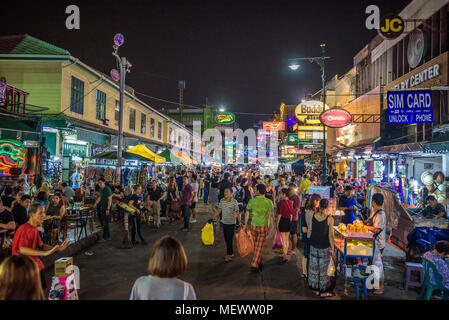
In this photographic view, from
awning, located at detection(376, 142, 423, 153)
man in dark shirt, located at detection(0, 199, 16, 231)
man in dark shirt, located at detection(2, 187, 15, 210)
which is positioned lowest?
man in dark shirt, located at detection(0, 199, 16, 231)

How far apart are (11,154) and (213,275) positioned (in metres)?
9.61

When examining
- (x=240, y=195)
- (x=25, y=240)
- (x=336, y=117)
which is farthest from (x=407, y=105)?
(x=25, y=240)

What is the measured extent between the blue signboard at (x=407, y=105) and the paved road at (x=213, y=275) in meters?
5.54

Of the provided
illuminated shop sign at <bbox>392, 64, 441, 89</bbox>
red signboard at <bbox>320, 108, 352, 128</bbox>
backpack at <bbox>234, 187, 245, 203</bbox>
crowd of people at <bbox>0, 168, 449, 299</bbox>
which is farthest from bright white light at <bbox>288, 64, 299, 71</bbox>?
backpack at <bbox>234, 187, 245, 203</bbox>

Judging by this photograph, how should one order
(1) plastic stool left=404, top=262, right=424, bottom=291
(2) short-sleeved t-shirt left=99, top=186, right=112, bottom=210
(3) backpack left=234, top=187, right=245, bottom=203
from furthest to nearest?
(3) backpack left=234, top=187, right=245, bottom=203, (2) short-sleeved t-shirt left=99, top=186, right=112, bottom=210, (1) plastic stool left=404, top=262, right=424, bottom=291

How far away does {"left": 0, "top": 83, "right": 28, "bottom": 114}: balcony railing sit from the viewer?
1246 cm

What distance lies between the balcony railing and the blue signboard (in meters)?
14.9

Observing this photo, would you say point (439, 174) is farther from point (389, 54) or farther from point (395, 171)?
point (389, 54)

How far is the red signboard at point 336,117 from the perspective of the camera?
1645cm

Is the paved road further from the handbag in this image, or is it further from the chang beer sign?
the chang beer sign

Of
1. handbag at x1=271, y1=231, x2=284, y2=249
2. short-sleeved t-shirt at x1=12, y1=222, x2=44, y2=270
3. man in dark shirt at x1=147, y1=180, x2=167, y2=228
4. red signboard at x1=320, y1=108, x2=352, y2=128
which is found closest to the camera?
short-sleeved t-shirt at x1=12, y1=222, x2=44, y2=270

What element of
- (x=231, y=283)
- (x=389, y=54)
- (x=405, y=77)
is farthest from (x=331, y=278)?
(x=389, y=54)

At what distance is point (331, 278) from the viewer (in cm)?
581

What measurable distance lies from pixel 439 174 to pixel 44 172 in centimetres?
1701
